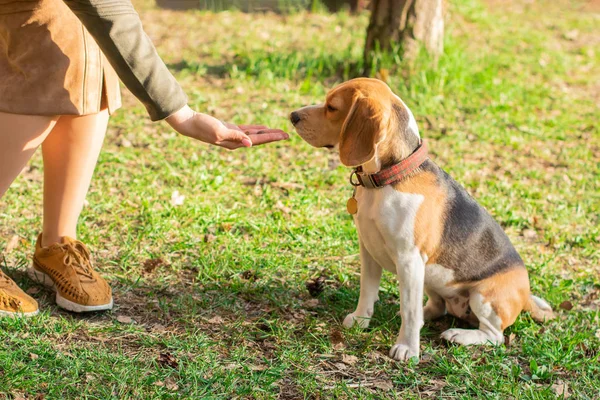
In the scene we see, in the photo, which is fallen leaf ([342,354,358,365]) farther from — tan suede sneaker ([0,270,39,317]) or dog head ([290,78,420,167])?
tan suede sneaker ([0,270,39,317])

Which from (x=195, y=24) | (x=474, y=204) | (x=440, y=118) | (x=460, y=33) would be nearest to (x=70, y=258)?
(x=474, y=204)

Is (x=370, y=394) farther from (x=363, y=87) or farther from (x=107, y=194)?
(x=107, y=194)

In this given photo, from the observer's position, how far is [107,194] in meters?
4.92

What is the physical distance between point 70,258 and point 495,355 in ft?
7.12

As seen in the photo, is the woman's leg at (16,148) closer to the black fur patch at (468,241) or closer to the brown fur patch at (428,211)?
the brown fur patch at (428,211)

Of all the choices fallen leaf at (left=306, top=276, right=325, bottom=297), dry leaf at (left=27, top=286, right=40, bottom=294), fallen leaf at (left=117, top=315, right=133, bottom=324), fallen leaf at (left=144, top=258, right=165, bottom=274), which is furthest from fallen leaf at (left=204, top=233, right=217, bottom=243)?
dry leaf at (left=27, top=286, right=40, bottom=294)

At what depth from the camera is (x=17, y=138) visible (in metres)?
3.28

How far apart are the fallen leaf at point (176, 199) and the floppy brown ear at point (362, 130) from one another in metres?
→ 1.89

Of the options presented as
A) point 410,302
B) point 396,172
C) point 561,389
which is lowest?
point 561,389

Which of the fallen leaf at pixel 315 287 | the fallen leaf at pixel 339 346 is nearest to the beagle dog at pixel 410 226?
the fallen leaf at pixel 339 346

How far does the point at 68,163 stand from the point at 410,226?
1677 millimetres

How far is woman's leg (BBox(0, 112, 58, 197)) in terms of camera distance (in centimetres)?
325

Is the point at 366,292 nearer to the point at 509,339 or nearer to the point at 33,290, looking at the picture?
the point at 509,339

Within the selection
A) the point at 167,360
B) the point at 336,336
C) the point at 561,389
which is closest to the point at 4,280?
the point at 167,360
